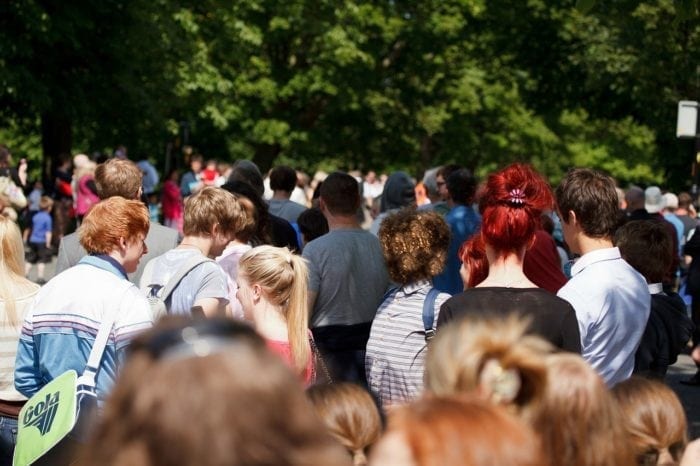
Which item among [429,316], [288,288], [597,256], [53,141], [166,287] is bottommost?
[53,141]

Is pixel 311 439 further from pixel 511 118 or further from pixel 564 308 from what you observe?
pixel 511 118

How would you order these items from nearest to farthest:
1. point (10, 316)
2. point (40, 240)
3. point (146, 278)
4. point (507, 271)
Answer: point (507, 271) → point (10, 316) → point (146, 278) → point (40, 240)

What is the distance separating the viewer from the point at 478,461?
6.19ft

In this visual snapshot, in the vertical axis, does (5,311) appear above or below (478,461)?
below

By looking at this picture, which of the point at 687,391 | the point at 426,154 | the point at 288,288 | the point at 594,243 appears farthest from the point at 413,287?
the point at 426,154

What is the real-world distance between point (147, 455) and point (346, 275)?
491 centimetres

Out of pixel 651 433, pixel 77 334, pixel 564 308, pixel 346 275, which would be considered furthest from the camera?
pixel 346 275

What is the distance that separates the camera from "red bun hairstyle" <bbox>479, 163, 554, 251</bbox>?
4.62 m

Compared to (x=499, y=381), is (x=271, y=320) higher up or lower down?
lower down

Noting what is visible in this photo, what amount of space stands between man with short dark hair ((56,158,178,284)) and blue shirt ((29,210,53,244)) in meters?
15.8

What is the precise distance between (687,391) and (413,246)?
7.00 metres

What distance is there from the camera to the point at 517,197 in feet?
15.2

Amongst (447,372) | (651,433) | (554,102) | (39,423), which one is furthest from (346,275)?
(554,102)

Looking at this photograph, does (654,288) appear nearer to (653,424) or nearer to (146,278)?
(146,278)
